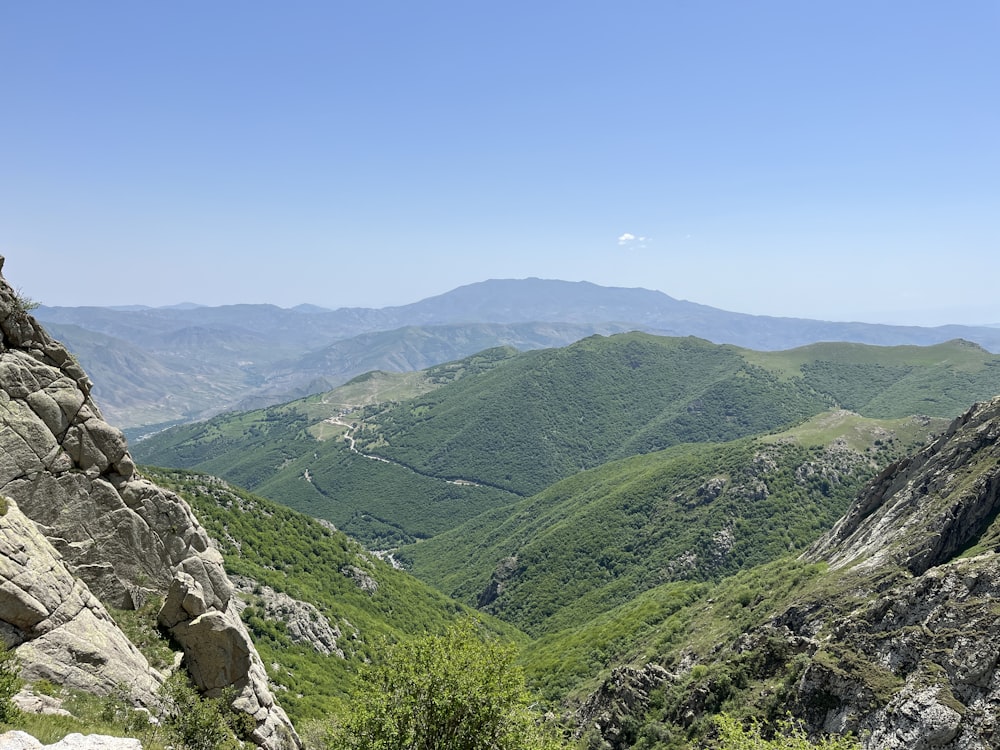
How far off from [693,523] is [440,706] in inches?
5556

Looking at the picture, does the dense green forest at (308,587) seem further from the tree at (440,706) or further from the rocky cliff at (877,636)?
the rocky cliff at (877,636)

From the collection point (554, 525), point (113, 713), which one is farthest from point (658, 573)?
point (113, 713)

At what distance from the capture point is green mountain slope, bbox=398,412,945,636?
5443 inches

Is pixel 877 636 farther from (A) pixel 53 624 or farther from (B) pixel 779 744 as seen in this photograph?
(A) pixel 53 624

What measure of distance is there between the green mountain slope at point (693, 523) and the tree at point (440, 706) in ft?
373

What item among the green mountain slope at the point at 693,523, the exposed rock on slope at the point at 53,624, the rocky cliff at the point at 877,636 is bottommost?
the green mountain slope at the point at 693,523

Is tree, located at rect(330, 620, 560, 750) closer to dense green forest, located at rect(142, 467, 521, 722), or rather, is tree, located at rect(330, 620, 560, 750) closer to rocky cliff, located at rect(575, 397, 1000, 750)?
rocky cliff, located at rect(575, 397, 1000, 750)

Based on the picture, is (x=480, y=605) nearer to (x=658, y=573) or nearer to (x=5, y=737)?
(x=658, y=573)

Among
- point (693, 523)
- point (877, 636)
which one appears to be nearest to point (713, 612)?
point (877, 636)

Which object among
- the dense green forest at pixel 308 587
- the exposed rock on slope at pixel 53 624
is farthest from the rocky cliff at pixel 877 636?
the exposed rock on slope at pixel 53 624

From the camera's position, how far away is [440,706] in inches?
1062

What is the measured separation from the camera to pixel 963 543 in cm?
4612

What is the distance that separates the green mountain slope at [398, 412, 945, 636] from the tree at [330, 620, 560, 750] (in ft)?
373

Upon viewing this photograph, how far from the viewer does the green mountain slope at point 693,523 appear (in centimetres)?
13825
